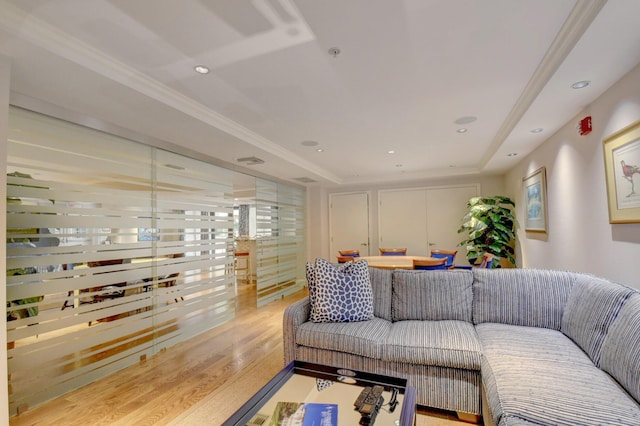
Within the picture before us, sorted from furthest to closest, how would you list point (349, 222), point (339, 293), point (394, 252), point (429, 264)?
point (349, 222) → point (394, 252) → point (429, 264) → point (339, 293)

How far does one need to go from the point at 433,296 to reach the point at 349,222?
15.1 ft

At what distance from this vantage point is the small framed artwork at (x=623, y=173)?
1.94 metres

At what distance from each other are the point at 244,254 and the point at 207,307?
319 centimetres

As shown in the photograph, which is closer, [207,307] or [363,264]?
[363,264]

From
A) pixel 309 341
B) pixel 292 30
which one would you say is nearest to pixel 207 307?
pixel 309 341

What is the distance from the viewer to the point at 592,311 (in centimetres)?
182

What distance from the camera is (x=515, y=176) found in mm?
5035

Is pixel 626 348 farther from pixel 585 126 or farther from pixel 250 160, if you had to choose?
pixel 250 160

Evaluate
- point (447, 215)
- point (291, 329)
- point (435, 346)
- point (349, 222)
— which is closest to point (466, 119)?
point (435, 346)

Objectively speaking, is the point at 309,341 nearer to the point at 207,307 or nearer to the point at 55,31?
the point at 207,307

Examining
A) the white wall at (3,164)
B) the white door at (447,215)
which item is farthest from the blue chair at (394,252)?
the white wall at (3,164)

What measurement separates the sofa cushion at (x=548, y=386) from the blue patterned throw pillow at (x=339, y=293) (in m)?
0.91

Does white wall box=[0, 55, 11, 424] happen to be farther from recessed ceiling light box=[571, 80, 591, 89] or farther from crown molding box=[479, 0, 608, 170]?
recessed ceiling light box=[571, 80, 591, 89]

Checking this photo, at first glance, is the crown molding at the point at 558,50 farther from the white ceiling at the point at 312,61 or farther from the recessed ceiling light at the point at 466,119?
the recessed ceiling light at the point at 466,119
